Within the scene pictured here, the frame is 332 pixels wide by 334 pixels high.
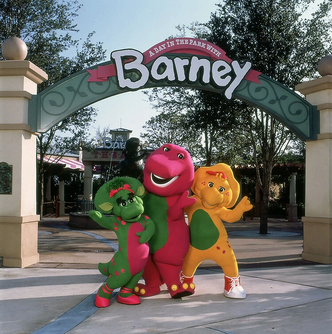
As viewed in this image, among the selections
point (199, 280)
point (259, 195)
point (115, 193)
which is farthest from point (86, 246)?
point (259, 195)

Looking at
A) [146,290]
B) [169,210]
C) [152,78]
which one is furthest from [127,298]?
[152,78]

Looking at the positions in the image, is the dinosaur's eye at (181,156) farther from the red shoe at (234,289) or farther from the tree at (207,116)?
the tree at (207,116)

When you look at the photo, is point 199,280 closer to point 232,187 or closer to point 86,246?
point 232,187

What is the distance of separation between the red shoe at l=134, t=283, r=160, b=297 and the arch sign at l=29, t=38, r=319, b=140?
382cm

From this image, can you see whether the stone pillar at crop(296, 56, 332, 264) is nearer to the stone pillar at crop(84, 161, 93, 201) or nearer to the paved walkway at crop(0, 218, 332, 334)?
the paved walkway at crop(0, 218, 332, 334)

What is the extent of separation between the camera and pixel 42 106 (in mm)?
7426

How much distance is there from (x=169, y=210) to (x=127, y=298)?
1173mm

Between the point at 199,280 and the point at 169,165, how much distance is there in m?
2.27

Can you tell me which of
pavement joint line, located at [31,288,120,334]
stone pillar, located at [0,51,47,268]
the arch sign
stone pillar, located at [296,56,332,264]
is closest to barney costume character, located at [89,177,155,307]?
pavement joint line, located at [31,288,120,334]

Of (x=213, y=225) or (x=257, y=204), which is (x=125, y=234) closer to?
(x=213, y=225)

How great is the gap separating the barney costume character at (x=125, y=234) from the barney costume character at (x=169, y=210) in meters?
0.20

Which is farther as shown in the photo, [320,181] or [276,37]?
[276,37]

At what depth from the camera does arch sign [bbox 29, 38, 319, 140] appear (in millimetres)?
7500

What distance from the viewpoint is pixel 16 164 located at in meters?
7.12
